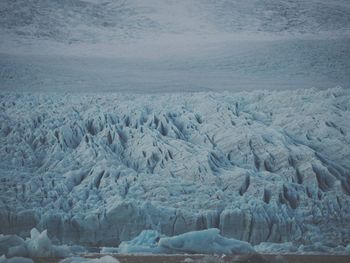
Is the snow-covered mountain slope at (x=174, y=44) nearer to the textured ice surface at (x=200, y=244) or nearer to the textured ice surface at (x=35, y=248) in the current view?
the textured ice surface at (x=200, y=244)

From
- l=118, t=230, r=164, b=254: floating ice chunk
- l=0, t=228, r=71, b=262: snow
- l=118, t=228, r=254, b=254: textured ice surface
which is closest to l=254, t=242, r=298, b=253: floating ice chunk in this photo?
l=118, t=228, r=254, b=254: textured ice surface

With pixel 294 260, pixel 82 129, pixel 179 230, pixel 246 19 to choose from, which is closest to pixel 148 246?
pixel 179 230

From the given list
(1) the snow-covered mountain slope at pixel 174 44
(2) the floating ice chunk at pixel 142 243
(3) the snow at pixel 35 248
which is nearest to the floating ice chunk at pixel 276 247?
(2) the floating ice chunk at pixel 142 243

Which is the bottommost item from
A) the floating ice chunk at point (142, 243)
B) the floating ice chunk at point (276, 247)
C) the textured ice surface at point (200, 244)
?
the floating ice chunk at point (276, 247)

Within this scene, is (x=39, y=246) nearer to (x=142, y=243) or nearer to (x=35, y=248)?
(x=35, y=248)

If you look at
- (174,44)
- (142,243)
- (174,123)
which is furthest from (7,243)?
(174,44)

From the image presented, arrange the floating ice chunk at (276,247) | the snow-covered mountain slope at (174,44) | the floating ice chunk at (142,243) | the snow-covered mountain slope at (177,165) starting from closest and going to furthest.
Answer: the floating ice chunk at (142,243) → the floating ice chunk at (276,247) → the snow-covered mountain slope at (177,165) → the snow-covered mountain slope at (174,44)
